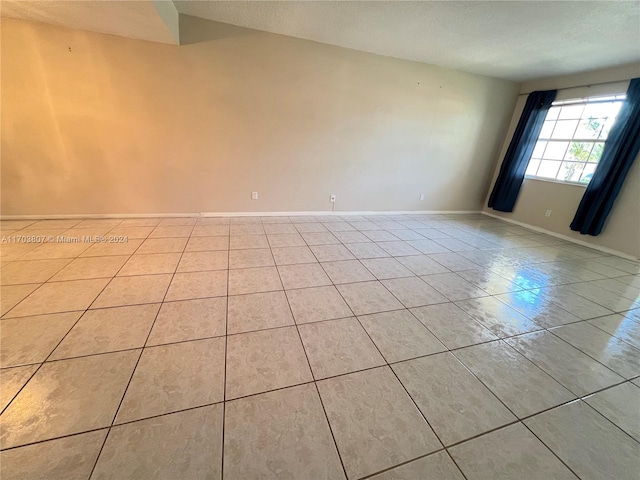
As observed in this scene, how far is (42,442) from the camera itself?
3.21ft

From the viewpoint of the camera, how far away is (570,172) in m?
4.06

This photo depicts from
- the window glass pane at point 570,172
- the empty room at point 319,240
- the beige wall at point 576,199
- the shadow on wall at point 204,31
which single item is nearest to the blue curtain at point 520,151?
the empty room at point 319,240

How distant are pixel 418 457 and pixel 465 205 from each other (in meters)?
5.21

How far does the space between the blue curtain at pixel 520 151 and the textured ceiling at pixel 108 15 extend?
563 cm

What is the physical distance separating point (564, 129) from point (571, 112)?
25 cm

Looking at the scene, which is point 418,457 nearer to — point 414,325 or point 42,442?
point 414,325

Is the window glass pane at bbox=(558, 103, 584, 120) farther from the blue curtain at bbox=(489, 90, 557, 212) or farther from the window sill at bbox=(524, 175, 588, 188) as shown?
the window sill at bbox=(524, 175, 588, 188)

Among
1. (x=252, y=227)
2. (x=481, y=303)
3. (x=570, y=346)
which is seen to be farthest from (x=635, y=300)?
(x=252, y=227)

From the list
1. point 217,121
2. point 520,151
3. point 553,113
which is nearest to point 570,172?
point 520,151

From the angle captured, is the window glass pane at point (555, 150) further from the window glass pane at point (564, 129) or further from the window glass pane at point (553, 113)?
the window glass pane at point (553, 113)

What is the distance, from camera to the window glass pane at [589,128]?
374 centimetres

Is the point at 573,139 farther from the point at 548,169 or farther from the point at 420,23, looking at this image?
the point at 420,23

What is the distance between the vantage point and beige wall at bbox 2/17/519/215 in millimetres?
2881

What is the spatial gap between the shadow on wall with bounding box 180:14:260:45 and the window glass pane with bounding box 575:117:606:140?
517 centimetres
